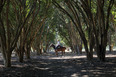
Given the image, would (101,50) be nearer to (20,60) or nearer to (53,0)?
(53,0)

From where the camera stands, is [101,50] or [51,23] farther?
[51,23]

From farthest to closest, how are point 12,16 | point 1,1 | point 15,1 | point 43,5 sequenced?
point 43,5 → point 12,16 → point 15,1 → point 1,1

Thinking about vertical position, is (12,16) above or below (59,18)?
below

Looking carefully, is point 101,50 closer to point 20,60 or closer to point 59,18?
point 20,60

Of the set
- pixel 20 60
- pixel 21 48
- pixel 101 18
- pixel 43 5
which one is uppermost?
pixel 43 5

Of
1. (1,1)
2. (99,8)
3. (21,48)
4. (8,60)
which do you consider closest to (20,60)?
(21,48)

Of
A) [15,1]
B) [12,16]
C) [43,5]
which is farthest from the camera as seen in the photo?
[43,5]

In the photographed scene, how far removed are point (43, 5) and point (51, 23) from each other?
45.0 ft

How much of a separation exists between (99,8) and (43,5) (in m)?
8.12

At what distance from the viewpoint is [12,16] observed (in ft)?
50.2

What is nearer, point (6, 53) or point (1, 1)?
point (1, 1)

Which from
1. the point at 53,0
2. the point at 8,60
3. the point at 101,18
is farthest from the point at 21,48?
the point at 101,18

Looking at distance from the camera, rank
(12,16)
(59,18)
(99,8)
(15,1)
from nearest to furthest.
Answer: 1. (99,8)
2. (15,1)
3. (12,16)
4. (59,18)

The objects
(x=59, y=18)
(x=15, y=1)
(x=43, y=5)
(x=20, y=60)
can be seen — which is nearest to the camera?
(x=15, y=1)
